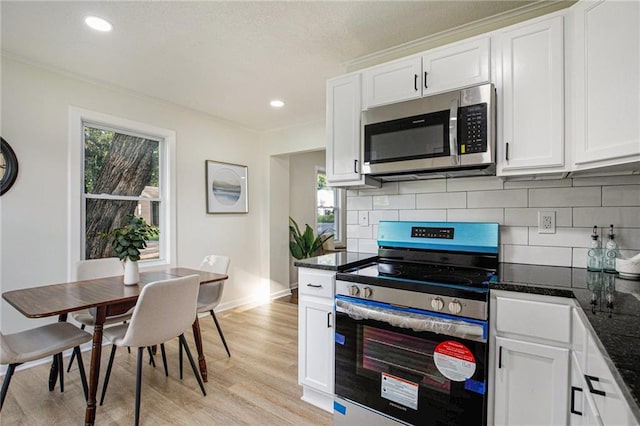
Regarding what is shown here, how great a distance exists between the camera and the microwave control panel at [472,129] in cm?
175

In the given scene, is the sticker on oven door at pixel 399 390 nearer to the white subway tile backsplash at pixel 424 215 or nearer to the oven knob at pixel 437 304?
the oven knob at pixel 437 304

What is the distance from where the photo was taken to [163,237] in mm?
3605

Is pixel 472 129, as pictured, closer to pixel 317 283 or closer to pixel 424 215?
pixel 424 215

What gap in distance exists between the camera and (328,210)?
20.1 feet

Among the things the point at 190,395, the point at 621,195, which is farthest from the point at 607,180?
the point at 190,395

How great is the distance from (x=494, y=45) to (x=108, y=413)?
3265mm

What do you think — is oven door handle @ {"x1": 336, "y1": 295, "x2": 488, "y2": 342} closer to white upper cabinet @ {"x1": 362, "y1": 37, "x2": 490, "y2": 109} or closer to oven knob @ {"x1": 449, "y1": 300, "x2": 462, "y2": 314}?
oven knob @ {"x1": 449, "y1": 300, "x2": 462, "y2": 314}

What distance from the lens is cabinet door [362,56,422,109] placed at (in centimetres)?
205

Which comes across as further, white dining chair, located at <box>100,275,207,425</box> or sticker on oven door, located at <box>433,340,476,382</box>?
white dining chair, located at <box>100,275,207,425</box>

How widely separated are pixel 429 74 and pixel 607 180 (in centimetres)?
118

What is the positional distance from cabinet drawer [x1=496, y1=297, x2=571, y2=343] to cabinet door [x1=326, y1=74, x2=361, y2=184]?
Answer: 1217mm

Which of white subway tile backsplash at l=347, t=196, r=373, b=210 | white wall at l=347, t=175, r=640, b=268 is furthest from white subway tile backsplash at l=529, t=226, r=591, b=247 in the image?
white subway tile backsplash at l=347, t=196, r=373, b=210

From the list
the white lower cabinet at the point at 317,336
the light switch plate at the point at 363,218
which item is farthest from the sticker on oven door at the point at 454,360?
the light switch plate at the point at 363,218

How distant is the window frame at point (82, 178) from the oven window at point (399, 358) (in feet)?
8.52
